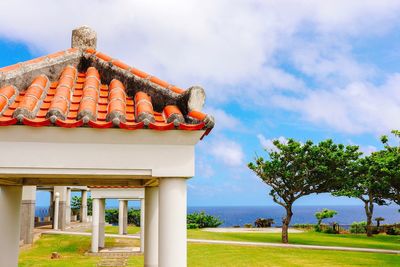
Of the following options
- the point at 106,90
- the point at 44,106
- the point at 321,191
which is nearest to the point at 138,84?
the point at 106,90

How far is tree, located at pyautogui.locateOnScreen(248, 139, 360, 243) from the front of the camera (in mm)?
35750

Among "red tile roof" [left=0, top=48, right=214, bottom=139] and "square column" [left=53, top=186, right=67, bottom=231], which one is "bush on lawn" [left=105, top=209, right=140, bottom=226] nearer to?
"square column" [left=53, top=186, right=67, bottom=231]

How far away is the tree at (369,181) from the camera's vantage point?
3753 centimetres

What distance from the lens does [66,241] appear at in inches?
1282

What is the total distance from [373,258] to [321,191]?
36.9ft

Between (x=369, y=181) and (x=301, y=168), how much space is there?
868cm

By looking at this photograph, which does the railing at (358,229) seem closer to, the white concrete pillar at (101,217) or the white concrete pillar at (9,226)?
the white concrete pillar at (101,217)

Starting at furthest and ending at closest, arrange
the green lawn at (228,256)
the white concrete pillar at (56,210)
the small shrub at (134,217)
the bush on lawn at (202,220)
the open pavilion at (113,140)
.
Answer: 1. the small shrub at (134,217)
2. the bush on lawn at (202,220)
3. the white concrete pillar at (56,210)
4. the green lawn at (228,256)
5. the open pavilion at (113,140)

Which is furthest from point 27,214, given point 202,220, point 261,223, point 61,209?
point 261,223

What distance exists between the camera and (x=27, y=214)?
3048 cm

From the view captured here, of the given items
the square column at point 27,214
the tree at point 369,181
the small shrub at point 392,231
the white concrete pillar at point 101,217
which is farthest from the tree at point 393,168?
the square column at point 27,214

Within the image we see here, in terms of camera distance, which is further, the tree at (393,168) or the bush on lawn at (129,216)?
the bush on lawn at (129,216)

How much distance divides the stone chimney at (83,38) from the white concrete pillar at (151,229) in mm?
3316

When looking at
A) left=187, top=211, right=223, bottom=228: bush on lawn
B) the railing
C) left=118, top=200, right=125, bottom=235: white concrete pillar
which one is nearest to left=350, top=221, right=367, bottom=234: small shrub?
the railing
